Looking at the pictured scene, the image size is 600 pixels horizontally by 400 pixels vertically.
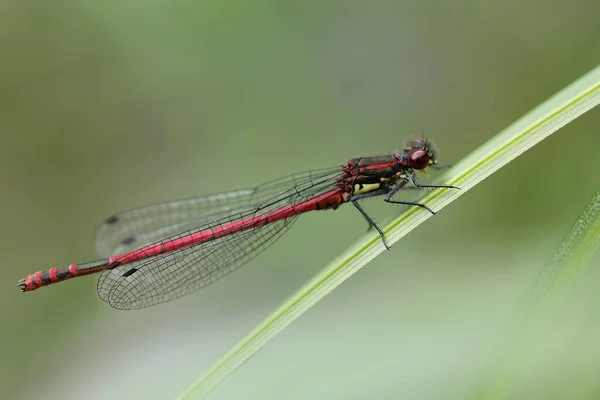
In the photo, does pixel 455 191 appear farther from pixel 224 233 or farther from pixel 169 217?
pixel 169 217

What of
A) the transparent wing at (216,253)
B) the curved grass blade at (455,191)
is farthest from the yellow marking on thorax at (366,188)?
the curved grass blade at (455,191)

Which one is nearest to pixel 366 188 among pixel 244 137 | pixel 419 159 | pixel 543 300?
pixel 419 159

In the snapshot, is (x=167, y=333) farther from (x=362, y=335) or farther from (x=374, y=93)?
(x=374, y=93)

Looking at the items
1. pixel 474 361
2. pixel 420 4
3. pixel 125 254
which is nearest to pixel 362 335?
pixel 474 361

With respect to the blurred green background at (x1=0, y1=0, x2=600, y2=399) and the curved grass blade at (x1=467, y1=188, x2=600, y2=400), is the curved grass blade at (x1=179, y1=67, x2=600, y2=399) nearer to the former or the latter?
the curved grass blade at (x1=467, y1=188, x2=600, y2=400)

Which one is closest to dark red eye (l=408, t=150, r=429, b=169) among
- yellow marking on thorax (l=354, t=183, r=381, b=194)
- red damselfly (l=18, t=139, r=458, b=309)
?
red damselfly (l=18, t=139, r=458, b=309)

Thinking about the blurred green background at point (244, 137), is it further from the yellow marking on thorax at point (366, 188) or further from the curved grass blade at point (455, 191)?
the curved grass blade at point (455, 191)
